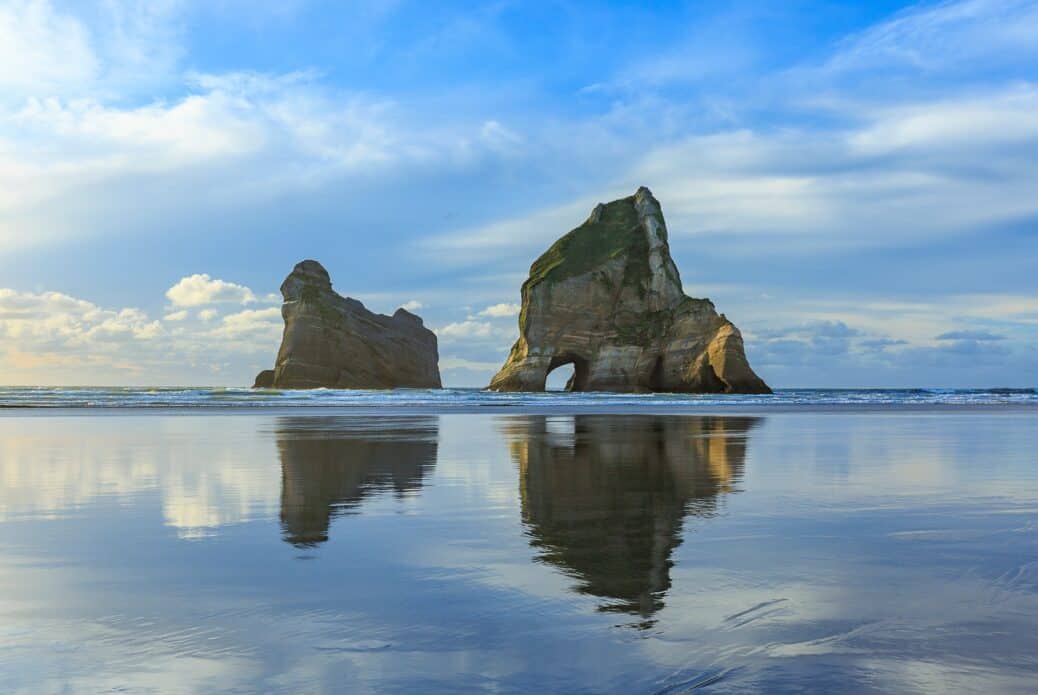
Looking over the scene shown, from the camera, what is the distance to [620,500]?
9758 millimetres

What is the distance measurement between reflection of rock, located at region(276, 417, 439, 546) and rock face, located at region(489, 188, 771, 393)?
63510 mm

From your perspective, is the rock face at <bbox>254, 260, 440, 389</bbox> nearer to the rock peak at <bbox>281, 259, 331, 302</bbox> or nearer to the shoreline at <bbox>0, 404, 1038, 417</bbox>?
the rock peak at <bbox>281, 259, 331, 302</bbox>

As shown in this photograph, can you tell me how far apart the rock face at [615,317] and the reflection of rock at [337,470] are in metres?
63.5

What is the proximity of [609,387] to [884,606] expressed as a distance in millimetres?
82374

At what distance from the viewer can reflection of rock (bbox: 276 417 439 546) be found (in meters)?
8.59

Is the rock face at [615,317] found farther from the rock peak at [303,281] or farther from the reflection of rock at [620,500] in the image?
the reflection of rock at [620,500]

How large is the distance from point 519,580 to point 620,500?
4206 millimetres

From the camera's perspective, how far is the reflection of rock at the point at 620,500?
19.3 feet

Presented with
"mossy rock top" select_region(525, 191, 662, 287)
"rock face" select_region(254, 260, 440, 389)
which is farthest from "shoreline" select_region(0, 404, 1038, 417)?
"rock face" select_region(254, 260, 440, 389)

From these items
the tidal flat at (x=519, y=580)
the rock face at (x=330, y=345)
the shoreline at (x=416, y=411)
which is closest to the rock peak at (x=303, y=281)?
the rock face at (x=330, y=345)

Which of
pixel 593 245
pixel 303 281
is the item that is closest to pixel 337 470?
pixel 593 245

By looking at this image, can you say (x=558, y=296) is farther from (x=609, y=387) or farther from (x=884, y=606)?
(x=884, y=606)

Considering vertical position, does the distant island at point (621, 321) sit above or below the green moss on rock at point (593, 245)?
below

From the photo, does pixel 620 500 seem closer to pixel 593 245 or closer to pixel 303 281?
pixel 593 245
